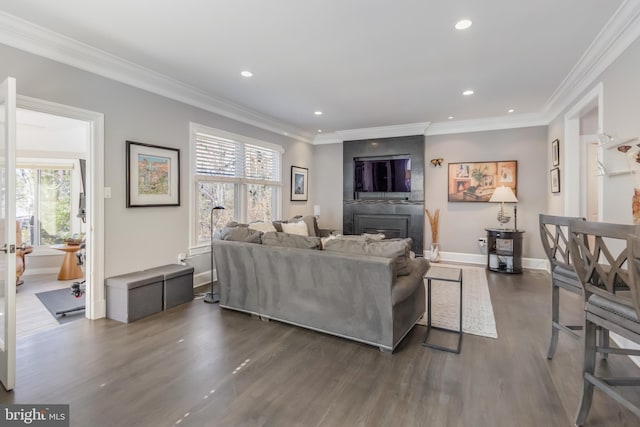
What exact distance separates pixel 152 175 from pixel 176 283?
4.48 feet

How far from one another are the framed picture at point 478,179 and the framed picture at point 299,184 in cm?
305

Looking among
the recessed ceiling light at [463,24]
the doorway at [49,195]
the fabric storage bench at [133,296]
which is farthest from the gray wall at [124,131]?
the recessed ceiling light at [463,24]

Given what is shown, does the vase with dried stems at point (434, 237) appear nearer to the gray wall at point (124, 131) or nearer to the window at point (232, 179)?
the window at point (232, 179)

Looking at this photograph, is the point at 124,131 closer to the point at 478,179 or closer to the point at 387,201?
the point at 387,201

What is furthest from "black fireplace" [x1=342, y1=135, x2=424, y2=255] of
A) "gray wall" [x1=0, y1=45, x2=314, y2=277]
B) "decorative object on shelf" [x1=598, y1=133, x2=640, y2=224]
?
"decorative object on shelf" [x1=598, y1=133, x2=640, y2=224]

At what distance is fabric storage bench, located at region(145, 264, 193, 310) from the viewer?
12.0ft

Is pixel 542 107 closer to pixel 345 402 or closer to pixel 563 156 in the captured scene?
pixel 563 156

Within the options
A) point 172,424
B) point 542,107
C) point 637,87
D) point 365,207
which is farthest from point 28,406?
point 542,107

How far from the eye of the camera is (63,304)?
12.3ft

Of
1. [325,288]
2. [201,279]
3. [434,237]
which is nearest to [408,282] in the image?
[325,288]

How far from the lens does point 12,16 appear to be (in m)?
2.56

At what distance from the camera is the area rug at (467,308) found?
10.3 feet

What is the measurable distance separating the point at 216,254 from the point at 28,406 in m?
1.87

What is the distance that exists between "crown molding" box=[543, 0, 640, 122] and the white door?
14.5ft
